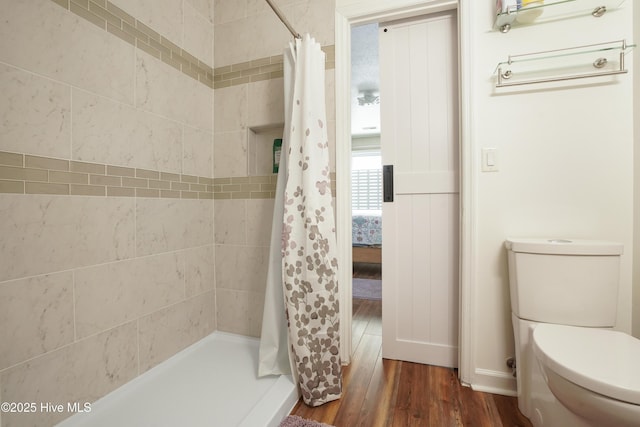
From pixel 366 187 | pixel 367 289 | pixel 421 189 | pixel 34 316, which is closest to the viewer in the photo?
pixel 34 316

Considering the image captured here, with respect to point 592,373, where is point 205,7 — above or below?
above

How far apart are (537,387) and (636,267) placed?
2.20ft

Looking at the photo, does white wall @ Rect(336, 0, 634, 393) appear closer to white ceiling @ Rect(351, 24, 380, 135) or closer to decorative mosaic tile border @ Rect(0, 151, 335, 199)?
decorative mosaic tile border @ Rect(0, 151, 335, 199)

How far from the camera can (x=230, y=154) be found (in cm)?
172

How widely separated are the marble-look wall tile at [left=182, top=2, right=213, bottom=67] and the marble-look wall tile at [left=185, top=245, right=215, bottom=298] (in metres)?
1.20

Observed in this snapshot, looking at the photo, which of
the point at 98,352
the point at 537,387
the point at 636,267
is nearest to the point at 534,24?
the point at 636,267

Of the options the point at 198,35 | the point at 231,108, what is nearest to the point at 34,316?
the point at 231,108

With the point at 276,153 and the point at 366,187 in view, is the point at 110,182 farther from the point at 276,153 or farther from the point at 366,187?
the point at 366,187

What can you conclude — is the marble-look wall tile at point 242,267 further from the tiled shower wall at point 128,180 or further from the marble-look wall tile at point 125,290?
the marble-look wall tile at point 125,290

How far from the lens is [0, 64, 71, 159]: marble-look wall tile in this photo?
A: 2.84 feet

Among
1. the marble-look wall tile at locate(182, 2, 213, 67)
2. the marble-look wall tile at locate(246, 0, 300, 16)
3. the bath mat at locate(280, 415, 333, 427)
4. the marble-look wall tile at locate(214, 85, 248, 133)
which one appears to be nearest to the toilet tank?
the bath mat at locate(280, 415, 333, 427)

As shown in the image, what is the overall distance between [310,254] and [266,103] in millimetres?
1010

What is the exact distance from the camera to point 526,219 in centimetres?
126

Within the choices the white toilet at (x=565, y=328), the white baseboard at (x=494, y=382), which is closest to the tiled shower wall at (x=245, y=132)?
the white baseboard at (x=494, y=382)
